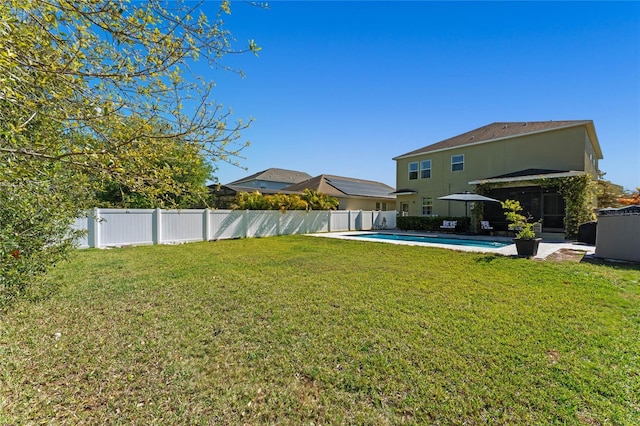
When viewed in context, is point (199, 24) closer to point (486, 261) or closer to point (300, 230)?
point (486, 261)

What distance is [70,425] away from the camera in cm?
223

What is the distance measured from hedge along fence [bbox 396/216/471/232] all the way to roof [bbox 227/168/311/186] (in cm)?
2353

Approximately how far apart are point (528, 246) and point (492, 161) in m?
10.4

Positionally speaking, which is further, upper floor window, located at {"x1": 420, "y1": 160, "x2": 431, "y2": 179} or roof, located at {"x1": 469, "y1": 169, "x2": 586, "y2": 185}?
upper floor window, located at {"x1": 420, "y1": 160, "x2": 431, "y2": 179}

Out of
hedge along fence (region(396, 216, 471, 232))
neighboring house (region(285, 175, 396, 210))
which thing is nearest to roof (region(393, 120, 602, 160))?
hedge along fence (region(396, 216, 471, 232))

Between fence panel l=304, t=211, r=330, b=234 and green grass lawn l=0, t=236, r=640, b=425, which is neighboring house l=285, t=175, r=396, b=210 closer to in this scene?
fence panel l=304, t=211, r=330, b=234

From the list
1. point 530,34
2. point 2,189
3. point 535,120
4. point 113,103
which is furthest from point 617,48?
point 2,189

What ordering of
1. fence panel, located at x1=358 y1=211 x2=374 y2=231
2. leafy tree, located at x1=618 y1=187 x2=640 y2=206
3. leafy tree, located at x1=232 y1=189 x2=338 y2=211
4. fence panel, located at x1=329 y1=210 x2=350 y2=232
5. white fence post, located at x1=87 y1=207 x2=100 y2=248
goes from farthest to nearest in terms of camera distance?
fence panel, located at x1=358 y1=211 x2=374 y2=231 < fence panel, located at x1=329 y1=210 x2=350 y2=232 < leafy tree, located at x1=618 y1=187 x2=640 y2=206 < leafy tree, located at x1=232 y1=189 x2=338 y2=211 < white fence post, located at x1=87 y1=207 x2=100 y2=248

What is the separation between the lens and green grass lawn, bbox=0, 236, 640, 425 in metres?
2.42

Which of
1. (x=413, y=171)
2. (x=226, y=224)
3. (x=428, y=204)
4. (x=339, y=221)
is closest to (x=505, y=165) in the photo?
(x=428, y=204)

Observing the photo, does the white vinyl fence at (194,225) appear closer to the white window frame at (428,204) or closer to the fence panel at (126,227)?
the fence panel at (126,227)

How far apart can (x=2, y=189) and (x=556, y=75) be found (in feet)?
53.8

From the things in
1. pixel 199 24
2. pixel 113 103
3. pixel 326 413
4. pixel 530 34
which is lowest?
pixel 326 413

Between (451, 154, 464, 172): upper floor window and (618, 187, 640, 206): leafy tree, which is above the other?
(451, 154, 464, 172): upper floor window
